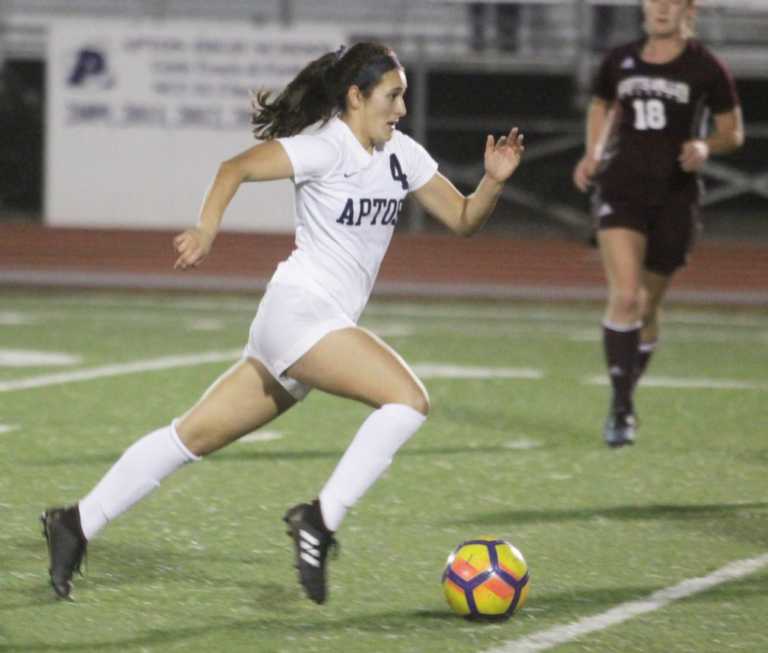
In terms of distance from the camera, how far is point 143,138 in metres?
21.3

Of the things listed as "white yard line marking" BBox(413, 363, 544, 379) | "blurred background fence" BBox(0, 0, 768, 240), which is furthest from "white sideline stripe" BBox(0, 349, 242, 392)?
"blurred background fence" BBox(0, 0, 768, 240)

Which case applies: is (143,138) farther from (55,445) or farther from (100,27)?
(55,445)

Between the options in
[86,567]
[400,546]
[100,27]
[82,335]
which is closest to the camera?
[86,567]

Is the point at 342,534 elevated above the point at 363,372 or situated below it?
below

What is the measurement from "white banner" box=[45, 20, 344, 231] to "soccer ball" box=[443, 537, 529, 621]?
Answer: 1516cm

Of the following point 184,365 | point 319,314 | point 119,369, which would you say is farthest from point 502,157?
point 184,365

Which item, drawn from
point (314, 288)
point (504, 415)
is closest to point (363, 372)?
point (314, 288)

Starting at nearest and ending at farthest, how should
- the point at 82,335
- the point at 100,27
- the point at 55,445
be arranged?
the point at 55,445
the point at 82,335
the point at 100,27

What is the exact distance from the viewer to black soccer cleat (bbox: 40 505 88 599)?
241 inches

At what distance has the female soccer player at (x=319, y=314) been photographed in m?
6.07

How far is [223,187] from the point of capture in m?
5.99

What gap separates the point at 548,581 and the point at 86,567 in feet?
5.07

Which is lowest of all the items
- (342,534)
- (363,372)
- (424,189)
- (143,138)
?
(143,138)

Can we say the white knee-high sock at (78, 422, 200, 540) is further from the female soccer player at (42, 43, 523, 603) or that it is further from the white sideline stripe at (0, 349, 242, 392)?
the white sideline stripe at (0, 349, 242, 392)
